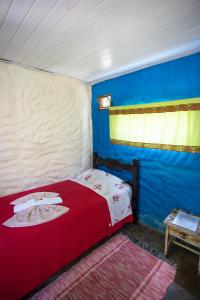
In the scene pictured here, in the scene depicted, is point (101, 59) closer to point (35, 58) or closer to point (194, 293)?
point (35, 58)

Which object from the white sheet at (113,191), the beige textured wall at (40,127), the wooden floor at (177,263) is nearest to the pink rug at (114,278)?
the wooden floor at (177,263)

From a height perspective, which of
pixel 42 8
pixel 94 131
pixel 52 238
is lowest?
pixel 52 238

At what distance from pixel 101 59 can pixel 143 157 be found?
1526mm

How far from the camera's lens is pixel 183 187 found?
7.19 feet

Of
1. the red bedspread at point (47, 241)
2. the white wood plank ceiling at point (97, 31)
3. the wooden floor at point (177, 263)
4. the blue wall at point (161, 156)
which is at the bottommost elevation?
the wooden floor at point (177, 263)

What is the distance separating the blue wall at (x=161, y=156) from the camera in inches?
80.7

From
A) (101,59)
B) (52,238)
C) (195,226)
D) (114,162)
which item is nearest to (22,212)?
(52,238)

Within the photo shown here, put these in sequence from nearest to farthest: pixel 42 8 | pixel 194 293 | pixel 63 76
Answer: pixel 42 8
pixel 194 293
pixel 63 76

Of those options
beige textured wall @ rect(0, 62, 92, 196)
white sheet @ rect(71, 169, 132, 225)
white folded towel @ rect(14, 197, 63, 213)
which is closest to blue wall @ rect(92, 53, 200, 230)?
white sheet @ rect(71, 169, 132, 225)

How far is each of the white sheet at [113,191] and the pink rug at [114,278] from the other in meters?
0.48

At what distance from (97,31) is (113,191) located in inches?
78.0

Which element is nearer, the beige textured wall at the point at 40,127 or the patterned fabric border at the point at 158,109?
the patterned fabric border at the point at 158,109

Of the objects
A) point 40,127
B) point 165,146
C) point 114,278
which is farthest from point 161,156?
point 40,127

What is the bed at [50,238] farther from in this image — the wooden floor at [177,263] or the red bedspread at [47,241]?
the wooden floor at [177,263]
